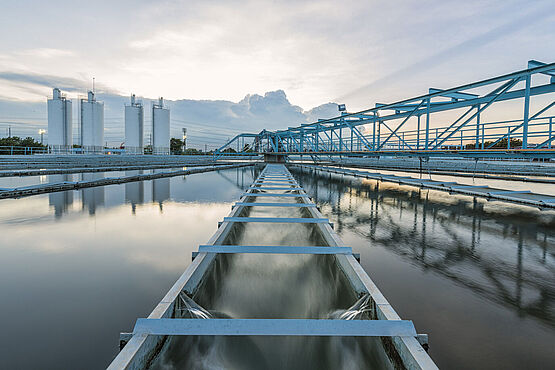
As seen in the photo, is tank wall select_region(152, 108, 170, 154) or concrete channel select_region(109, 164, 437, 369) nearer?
concrete channel select_region(109, 164, 437, 369)

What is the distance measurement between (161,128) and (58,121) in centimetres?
1045

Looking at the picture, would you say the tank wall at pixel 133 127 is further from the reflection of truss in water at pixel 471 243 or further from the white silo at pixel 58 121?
the reflection of truss in water at pixel 471 243

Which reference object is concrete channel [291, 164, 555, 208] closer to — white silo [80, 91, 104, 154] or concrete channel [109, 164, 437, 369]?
concrete channel [109, 164, 437, 369]

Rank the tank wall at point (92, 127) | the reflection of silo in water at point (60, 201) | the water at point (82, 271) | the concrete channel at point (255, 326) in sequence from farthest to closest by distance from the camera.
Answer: the tank wall at point (92, 127)
the reflection of silo in water at point (60, 201)
the water at point (82, 271)
the concrete channel at point (255, 326)

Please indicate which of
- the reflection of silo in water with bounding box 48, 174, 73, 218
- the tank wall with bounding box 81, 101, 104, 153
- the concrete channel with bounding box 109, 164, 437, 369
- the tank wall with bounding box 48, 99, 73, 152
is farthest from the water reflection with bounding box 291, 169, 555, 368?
the tank wall with bounding box 48, 99, 73, 152

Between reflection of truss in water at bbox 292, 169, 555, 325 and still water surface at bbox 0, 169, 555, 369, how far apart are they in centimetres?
2

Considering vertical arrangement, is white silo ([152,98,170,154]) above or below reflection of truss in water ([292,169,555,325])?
above

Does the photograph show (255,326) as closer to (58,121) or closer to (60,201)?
(60,201)

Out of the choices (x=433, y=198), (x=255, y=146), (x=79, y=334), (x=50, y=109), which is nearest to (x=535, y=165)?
(x=433, y=198)

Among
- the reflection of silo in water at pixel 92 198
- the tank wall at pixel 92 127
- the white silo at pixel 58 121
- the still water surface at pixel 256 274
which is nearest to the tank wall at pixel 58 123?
A: the white silo at pixel 58 121

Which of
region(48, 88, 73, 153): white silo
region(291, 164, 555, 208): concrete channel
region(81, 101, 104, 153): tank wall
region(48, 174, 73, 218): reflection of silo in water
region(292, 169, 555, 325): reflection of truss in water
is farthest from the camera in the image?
region(81, 101, 104, 153): tank wall

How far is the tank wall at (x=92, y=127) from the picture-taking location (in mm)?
31002

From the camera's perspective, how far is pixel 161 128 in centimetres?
3575

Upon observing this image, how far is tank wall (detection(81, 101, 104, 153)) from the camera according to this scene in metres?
31.0
